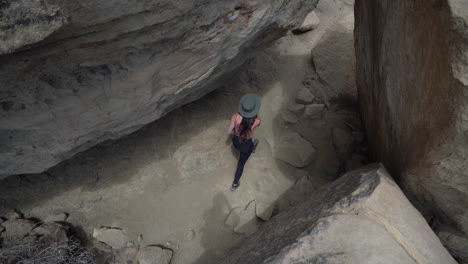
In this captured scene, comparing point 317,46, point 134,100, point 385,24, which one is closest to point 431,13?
point 385,24

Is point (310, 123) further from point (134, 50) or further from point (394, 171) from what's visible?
point (134, 50)

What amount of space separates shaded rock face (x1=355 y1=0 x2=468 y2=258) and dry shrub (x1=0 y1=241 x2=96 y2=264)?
3370mm

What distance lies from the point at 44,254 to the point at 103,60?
2.16 m

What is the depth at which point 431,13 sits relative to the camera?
2.16 metres

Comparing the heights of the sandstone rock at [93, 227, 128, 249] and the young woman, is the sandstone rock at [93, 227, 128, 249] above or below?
below

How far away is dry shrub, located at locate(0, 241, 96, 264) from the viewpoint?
3078 millimetres

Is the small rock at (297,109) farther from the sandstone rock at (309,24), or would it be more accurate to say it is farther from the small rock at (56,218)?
the small rock at (56,218)

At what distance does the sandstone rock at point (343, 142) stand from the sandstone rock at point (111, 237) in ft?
10.4

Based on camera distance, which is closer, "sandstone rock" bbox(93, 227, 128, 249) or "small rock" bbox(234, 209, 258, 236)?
"sandstone rock" bbox(93, 227, 128, 249)

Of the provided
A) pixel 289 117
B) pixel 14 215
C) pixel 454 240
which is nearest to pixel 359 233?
pixel 454 240

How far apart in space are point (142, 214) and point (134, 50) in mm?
2215

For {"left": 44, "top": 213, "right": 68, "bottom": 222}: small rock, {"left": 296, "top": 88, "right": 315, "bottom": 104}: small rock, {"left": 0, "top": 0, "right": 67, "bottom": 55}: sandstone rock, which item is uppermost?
{"left": 0, "top": 0, "right": 67, "bottom": 55}: sandstone rock

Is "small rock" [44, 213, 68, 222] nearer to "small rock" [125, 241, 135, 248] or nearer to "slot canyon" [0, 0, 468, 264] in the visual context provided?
"slot canyon" [0, 0, 468, 264]

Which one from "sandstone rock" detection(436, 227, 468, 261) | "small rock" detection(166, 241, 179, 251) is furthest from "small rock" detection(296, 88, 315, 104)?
"small rock" detection(166, 241, 179, 251)
